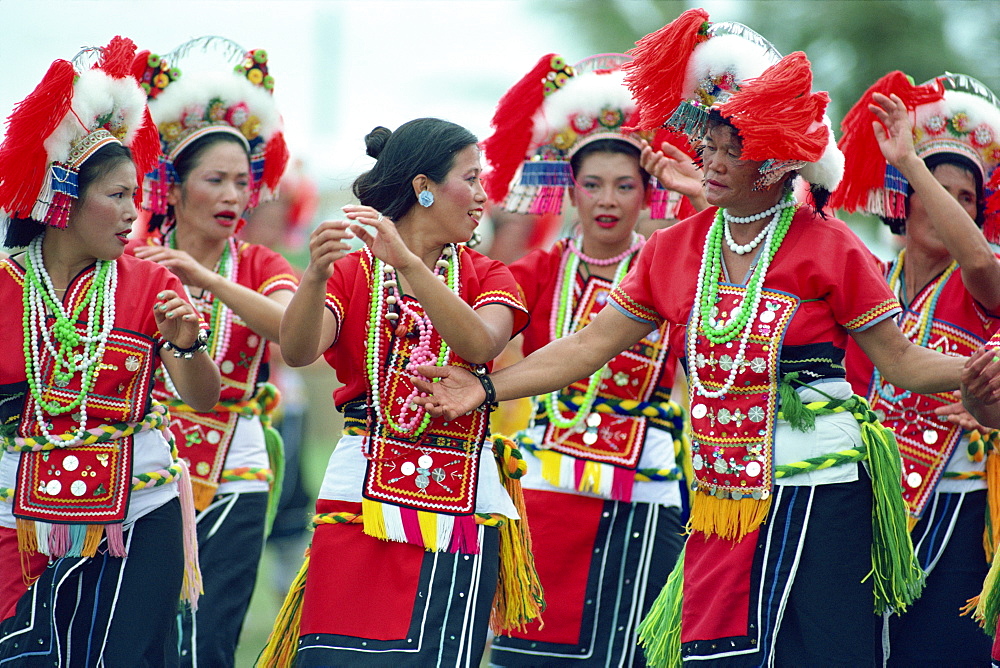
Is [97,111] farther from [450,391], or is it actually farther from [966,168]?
[966,168]

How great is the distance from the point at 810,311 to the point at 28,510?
2313 mm

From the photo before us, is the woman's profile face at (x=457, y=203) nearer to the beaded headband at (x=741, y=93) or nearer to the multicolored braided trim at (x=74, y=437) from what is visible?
the beaded headband at (x=741, y=93)

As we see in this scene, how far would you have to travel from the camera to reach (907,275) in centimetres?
460

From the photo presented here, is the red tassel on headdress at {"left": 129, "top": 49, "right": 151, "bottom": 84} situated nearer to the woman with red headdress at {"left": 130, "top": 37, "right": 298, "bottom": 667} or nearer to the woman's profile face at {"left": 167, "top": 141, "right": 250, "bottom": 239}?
the woman with red headdress at {"left": 130, "top": 37, "right": 298, "bottom": 667}

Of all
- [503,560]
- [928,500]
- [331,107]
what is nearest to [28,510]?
[503,560]

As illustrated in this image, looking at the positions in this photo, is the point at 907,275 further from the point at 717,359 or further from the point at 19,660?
the point at 19,660

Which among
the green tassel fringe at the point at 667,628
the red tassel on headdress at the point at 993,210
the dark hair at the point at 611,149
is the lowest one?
the green tassel fringe at the point at 667,628

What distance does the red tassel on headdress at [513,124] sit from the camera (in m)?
4.88

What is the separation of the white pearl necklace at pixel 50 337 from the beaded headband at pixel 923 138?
2.54 metres

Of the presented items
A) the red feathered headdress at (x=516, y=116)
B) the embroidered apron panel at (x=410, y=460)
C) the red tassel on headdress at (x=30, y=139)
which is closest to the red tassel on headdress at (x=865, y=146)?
the red feathered headdress at (x=516, y=116)

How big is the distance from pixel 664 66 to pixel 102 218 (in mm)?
1727

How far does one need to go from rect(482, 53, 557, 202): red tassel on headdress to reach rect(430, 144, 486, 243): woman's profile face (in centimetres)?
114

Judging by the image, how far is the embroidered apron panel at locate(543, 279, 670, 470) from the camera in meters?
4.62

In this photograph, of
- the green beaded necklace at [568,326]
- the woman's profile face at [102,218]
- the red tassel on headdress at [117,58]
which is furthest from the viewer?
the green beaded necklace at [568,326]
